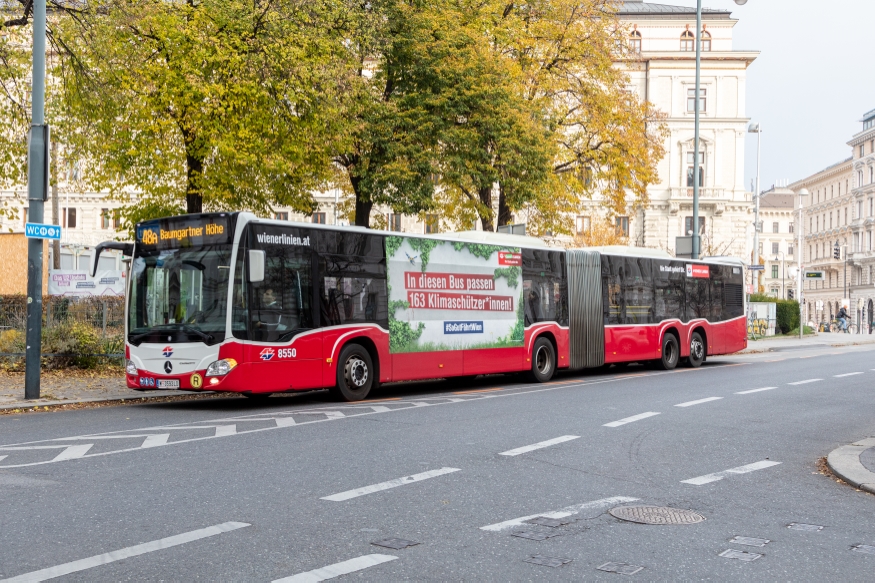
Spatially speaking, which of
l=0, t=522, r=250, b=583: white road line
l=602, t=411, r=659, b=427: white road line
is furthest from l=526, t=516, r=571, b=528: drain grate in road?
l=602, t=411, r=659, b=427: white road line

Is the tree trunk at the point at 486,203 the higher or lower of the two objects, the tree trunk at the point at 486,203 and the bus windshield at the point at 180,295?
the higher

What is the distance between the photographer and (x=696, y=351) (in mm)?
26391

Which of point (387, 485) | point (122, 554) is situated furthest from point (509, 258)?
point (122, 554)

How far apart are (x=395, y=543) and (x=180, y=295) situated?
9.53m

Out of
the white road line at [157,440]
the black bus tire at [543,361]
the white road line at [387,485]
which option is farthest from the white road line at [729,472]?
the black bus tire at [543,361]

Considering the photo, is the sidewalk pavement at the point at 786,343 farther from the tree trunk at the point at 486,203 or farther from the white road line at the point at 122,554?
the white road line at the point at 122,554

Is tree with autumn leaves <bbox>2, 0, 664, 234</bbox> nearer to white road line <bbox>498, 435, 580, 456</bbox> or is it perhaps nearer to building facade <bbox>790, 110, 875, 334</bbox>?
white road line <bbox>498, 435, 580, 456</bbox>

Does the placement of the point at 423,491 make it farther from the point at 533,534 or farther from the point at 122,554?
the point at 122,554

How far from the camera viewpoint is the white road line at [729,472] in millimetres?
8547

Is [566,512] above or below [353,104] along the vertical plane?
below

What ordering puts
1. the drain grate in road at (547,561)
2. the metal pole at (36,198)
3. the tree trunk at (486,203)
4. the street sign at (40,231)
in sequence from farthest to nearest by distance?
the tree trunk at (486,203) < the metal pole at (36,198) < the street sign at (40,231) < the drain grate in road at (547,561)

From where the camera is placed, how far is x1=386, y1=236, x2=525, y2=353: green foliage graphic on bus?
17.5m

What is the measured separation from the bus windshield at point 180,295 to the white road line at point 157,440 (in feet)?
10.4

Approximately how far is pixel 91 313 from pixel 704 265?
52.8ft
